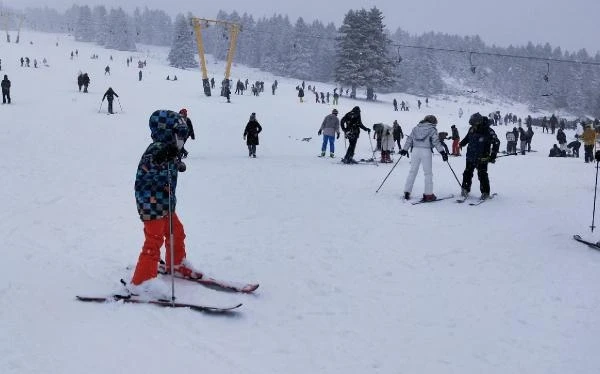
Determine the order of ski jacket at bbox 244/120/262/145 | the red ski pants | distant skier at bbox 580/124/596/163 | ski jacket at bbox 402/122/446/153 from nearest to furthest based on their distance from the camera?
the red ski pants, ski jacket at bbox 402/122/446/153, ski jacket at bbox 244/120/262/145, distant skier at bbox 580/124/596/163

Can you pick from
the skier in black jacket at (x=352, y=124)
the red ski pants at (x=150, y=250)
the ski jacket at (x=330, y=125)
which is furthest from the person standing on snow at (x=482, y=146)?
the red ski pants at (x=150, y=250)

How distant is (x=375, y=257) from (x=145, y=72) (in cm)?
4900

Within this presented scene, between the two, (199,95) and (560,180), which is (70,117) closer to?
(199,95)

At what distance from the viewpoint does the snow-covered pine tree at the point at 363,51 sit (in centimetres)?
5866

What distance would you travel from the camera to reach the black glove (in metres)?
4.31

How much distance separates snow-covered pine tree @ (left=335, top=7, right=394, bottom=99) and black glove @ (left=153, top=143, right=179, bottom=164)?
56226mm

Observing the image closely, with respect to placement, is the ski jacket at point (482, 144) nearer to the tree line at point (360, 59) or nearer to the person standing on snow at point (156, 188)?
the person standing on snow at point (156, 188)

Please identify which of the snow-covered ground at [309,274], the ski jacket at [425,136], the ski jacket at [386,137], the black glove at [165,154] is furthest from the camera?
the ski jacket at [386,137]

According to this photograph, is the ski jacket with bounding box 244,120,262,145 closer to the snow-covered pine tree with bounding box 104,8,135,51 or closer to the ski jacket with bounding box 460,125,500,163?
the ski jacket with bounding box 460,125,500,163

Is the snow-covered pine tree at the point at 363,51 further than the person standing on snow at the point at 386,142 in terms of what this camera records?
Yes

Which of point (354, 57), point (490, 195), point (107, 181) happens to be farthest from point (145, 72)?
point (490, 195)

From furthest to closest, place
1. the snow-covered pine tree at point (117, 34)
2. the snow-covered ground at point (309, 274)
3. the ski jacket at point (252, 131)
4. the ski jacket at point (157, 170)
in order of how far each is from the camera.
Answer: the snow-covered pine tree at point (117, 34) → the ski jacket at point (252, 131) → the ski jacket at point (157, 170) → the snow-covered ground at point (309, 274)

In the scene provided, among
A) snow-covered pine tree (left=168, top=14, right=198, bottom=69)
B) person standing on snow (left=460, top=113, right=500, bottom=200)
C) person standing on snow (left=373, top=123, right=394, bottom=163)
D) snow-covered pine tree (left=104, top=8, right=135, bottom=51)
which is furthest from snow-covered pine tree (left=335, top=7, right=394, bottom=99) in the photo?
snow-covered pine tree (left=104, top=8, right=135, bottom=51)

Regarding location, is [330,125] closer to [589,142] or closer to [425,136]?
[425,136]
